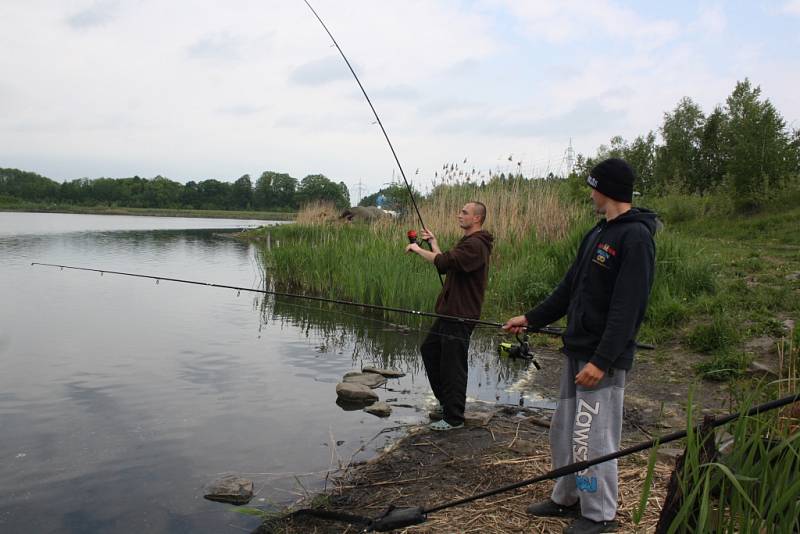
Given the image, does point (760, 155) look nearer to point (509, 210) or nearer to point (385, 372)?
point (509, 210)

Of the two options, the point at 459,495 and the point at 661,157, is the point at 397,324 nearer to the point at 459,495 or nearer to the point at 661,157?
the point at 459,495

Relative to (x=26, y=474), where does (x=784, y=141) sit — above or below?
above

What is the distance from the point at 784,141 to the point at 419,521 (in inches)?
995

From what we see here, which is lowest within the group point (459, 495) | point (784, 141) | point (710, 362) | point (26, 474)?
point (26, 474)

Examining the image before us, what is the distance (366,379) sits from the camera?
658 cm

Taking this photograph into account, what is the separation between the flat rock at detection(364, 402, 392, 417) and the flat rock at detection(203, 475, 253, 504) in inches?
64.1

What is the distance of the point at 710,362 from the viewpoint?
6.03m

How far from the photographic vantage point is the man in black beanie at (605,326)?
8.80ft

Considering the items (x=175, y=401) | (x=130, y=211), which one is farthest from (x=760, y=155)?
Result: (x=130, y=211)

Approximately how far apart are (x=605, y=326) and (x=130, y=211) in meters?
80.4

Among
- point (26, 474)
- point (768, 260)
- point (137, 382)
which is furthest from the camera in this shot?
point (768, 260)

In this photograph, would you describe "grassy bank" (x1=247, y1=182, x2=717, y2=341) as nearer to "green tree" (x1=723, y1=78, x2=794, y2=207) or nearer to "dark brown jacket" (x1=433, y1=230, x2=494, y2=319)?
"dark brown jacket" (x1=433, y1=230, x2=494, y2=319)

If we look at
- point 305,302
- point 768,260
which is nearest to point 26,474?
point 305,302

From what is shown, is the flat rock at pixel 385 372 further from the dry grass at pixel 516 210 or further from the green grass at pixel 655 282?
the dry grass at pixel 516 210
